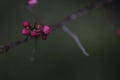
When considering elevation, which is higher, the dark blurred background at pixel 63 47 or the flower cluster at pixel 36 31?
the dark blurred background at pixel 63 47

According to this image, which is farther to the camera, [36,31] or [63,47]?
[63,47]

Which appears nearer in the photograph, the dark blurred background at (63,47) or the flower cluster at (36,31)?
the flower cluster at (36,31)

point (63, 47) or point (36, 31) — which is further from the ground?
point (63, 47)

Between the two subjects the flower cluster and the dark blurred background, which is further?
the dark blurred background

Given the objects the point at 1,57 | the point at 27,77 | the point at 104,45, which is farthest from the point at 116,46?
the point at 1,57

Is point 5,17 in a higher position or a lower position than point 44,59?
higher

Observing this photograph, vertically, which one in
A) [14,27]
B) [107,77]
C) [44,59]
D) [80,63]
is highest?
[14,27]

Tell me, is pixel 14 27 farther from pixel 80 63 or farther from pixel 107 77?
pixel 107 77

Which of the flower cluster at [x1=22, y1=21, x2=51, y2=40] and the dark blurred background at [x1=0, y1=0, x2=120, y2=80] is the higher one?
the dark blurred background at [x1=0, y1=0, x2=120, y2=80]
